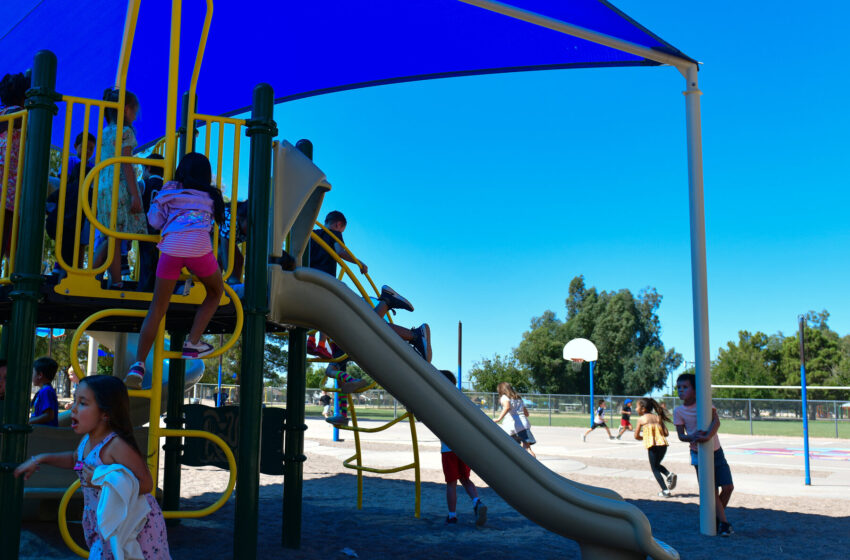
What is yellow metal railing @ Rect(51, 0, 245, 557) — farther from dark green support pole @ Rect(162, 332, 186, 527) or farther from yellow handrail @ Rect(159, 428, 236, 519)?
dark green support pole @ Rect(162, 332, 186, 527)

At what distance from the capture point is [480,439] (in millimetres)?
5215

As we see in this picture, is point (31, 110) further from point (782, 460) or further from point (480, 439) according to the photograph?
point (782, 460)

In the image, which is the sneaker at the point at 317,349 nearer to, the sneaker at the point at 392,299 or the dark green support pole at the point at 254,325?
the sneaker at the point at 392,299

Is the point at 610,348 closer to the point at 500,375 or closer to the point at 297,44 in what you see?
the point at 500,375

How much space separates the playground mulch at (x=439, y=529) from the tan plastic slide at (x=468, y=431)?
4.87 feet

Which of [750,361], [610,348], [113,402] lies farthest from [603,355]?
[113,402]

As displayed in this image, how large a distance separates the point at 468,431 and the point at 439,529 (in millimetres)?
2916

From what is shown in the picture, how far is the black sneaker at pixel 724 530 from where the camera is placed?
7.41 m

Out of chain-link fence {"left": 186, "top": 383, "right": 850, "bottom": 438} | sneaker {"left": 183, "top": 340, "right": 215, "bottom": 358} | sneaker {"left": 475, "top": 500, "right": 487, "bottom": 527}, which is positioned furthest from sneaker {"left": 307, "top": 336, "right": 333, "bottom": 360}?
chain-link fence {"left": 186, "top": 383, "right": 850, "bottom": 438}

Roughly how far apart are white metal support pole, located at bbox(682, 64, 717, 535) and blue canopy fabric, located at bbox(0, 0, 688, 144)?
0.64 meters

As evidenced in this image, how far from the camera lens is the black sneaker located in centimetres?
741

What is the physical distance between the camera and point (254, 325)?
14.9 ft

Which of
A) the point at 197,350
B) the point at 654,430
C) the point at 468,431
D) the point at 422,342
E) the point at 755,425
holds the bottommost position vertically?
the point at 755,425

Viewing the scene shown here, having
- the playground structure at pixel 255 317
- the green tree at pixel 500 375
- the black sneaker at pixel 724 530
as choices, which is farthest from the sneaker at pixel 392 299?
the green tree at pixel 500 375
